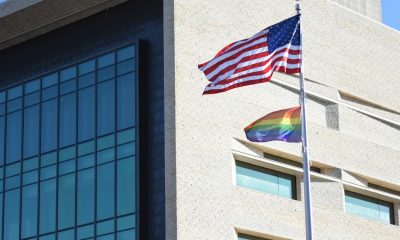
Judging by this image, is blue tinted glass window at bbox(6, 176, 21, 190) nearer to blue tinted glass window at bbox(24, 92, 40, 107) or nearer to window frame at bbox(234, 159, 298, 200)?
blue tinted glass window at bbox(24, 92, 40, 107)

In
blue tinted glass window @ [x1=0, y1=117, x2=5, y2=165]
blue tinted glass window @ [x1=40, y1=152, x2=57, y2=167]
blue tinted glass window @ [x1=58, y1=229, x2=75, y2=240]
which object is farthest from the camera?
blue tinted glass window @ [x1=0, y1=117, x2=5, y2=165]

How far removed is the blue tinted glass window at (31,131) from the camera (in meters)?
46.7

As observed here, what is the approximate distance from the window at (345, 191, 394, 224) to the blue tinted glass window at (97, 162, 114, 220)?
10.0m

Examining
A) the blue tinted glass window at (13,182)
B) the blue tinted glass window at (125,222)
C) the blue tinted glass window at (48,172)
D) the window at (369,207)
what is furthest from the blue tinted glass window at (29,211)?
the window at (369,207)

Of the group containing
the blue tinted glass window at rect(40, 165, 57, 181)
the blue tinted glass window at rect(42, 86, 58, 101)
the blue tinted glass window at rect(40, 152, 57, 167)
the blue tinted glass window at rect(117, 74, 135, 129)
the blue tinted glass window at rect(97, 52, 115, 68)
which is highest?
the blue tinted glass window at rect(97, 52, 115, 68)

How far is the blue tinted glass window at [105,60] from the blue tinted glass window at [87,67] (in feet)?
0.85

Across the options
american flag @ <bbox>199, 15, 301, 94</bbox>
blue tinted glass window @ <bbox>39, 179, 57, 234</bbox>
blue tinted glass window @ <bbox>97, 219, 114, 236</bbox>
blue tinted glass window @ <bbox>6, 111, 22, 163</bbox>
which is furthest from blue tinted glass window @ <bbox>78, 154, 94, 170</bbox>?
american flag @ <bbox>199, 15, 301, 94</bbox>

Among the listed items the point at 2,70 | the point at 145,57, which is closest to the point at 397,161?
the point at 145,57

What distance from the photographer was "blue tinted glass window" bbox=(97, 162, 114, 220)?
140ft

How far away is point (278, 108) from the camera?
4534 centimetres

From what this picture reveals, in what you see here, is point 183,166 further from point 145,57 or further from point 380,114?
point 380,114

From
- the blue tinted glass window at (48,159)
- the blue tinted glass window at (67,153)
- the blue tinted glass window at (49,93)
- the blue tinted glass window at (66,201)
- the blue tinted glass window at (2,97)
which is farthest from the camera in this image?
the blue tinted glass window at (2,97)

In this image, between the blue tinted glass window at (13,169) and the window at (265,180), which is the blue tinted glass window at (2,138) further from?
the window at (265,180)

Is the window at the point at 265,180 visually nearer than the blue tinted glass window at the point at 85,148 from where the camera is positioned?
Yes
